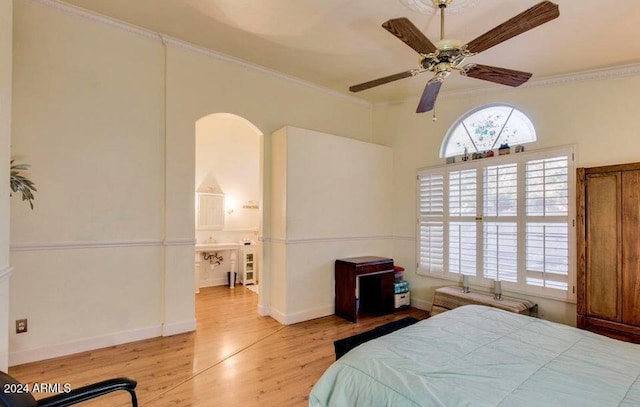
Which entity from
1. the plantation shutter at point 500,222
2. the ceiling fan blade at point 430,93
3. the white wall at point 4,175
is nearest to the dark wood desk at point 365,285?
the plantation shutter at point 500,222

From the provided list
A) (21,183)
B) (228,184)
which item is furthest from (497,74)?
(228,184)

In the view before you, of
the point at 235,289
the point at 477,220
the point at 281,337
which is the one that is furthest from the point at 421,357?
the point at 235,289

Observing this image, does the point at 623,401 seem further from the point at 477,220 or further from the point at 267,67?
the point at 267,67

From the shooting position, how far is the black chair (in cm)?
105

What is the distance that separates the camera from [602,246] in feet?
9.03

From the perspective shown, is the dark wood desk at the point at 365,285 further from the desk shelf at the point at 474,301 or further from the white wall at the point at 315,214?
the desk shelf at the point at 474,301

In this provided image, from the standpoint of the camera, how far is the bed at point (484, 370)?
4.06 feet

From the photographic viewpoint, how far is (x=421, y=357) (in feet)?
5.07

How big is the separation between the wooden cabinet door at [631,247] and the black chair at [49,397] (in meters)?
3.68

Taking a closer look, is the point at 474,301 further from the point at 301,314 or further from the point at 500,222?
the point at 301,314

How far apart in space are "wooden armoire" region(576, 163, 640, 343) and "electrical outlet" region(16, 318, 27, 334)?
4992 mm

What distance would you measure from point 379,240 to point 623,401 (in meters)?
3.51

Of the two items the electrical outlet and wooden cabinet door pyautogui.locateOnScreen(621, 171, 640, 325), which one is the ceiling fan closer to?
wooden cabinet door pyautogui.locateOnScreen(621, 171, 640, 325)

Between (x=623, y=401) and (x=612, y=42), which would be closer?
(x=623, y=401)
